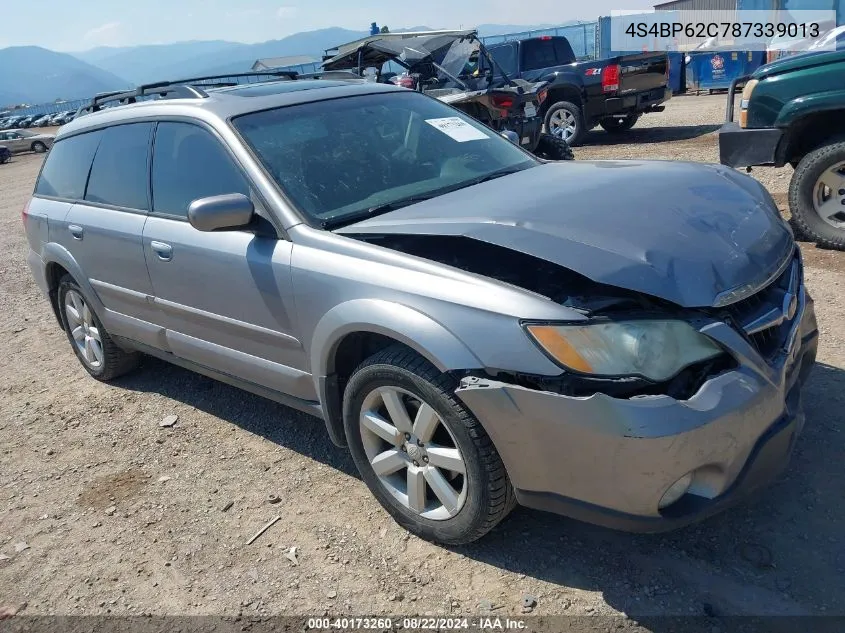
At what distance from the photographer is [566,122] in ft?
40.6

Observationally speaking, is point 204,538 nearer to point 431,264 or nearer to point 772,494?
point 431,264

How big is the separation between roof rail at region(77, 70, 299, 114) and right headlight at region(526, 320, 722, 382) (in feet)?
8.26

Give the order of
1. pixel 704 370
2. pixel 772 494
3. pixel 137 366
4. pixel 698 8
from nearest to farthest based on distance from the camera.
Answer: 1. pixel 704 370
2. pixel 772 494
3. pixel 137 366
4. pixel 698 8

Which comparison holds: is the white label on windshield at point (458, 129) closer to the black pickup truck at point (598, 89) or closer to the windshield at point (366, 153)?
the windshield at point (366, 153)

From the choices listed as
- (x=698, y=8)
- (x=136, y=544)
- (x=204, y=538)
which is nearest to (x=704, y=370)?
(x=204, y=538)

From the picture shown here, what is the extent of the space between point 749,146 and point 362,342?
13.6ft

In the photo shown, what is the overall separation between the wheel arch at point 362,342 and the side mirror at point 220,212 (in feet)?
1.90

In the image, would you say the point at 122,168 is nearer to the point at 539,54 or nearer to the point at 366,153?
the point at 366,153

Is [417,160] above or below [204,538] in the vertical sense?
above

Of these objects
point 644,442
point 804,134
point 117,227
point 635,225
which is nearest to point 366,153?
point 635,225

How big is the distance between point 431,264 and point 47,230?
3309 mm

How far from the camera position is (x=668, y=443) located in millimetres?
2127

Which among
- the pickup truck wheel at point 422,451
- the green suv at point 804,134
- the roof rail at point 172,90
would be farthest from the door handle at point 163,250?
the green suv at point 804,134

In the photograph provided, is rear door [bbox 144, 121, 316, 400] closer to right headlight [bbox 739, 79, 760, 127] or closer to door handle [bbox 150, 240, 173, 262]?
door handle [bbox 150, 240, 173, 262]
